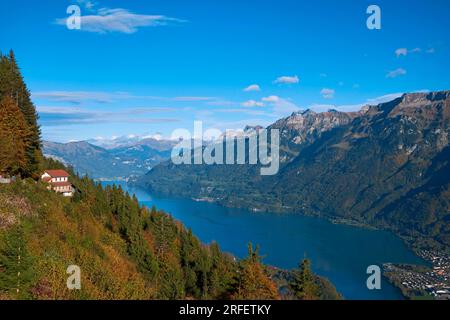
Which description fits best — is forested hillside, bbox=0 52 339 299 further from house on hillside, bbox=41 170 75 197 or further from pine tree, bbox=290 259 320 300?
house on hillside, bbox=41 170 75 197

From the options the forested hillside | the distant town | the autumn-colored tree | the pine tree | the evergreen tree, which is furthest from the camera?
the distant town

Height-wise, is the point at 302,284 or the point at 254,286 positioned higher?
the point at 254,286

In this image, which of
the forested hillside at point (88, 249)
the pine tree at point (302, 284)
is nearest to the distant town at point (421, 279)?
the forested hillside at point (88, 249)

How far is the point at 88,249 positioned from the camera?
35.2 metres

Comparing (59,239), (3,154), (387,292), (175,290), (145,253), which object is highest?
(3,154)

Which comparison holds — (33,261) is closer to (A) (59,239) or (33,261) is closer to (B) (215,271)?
(A) (59,239)

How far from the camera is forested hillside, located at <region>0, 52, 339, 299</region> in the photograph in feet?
74.9

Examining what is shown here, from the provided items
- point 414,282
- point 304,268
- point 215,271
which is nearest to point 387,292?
point 414,282

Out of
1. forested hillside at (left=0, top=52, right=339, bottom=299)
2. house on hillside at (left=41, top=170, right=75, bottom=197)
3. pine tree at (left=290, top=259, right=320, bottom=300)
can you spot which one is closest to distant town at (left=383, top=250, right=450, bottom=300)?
forested hillside at (left=0, top=52, right=339, bottom=299)

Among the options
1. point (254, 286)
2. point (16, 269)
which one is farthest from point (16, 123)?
point (254, 286)

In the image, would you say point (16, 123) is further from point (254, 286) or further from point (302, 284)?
point (302, 284)

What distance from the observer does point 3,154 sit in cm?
4331
